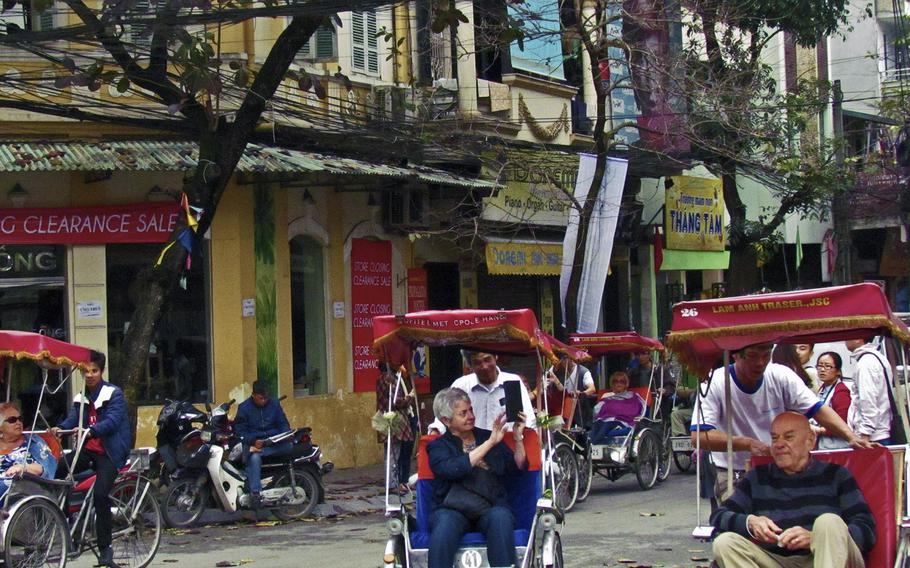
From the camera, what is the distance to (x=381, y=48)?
20.2 meters

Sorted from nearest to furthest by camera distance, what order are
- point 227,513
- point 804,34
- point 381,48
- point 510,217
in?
1. point 227,513
2. point 381,48
3. point 510,217
4. point 804,34

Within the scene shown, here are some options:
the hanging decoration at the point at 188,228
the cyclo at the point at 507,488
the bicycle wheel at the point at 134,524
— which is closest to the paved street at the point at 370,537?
the bicycle wheel at the point at 134,524

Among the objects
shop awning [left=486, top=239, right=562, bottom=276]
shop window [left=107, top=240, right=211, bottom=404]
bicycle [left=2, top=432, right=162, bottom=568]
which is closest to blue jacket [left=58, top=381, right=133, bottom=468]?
bicycle [left=2, top=432, right=162, bottom=568]

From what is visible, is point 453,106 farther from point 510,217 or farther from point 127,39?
point 127,39

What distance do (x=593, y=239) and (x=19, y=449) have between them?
36.9 feet

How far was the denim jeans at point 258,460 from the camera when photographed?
46.0ft

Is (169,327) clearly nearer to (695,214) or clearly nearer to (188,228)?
(188,228)

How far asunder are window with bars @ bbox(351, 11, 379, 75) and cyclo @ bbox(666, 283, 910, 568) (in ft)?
41.1

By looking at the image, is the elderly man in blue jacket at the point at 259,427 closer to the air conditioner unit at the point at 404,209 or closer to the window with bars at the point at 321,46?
the air conditioner unit at the point at 404,209

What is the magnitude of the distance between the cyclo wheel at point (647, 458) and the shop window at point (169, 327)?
5739mm

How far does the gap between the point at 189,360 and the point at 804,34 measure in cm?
1300

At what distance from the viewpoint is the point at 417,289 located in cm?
2119

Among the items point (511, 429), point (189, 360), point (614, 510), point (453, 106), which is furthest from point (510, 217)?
point (511, 429)

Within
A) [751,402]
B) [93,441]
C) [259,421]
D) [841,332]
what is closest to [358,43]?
[259,421]
